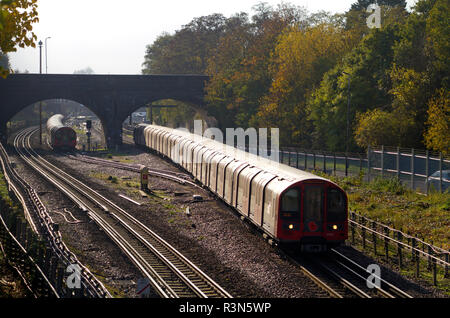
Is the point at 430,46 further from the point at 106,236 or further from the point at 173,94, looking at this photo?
the point at 173,94

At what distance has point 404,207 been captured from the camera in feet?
93.9

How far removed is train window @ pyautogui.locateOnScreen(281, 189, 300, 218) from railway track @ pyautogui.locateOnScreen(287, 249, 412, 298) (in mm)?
1489

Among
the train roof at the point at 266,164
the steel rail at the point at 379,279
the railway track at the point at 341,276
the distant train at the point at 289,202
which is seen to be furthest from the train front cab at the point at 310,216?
the steel rail at the point at 379,279

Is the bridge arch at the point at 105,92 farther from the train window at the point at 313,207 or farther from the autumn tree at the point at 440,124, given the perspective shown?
Result: the train window at the point at 313,207

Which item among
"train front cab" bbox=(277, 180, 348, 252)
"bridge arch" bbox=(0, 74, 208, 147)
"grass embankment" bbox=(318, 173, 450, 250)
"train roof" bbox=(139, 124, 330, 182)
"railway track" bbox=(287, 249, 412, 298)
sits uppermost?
"bridge arch" bbox=(0, 74, 208, 147)

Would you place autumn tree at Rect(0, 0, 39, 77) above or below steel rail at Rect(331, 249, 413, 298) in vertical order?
above

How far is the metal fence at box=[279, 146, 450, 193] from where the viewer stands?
98.6 ft

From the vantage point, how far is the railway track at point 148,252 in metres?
16.1

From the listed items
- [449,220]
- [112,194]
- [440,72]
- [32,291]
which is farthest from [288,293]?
[440,72]

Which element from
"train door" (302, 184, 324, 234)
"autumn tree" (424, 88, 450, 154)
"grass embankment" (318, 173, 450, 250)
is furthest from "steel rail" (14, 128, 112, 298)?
"autumn tree" (424, 88, 450, 154)

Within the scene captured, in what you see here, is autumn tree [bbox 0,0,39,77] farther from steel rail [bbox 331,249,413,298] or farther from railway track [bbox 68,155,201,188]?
railway track [bbox 68,155,201,188]

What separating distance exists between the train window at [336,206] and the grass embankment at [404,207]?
11.6ft

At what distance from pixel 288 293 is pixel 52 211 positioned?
15901mm
